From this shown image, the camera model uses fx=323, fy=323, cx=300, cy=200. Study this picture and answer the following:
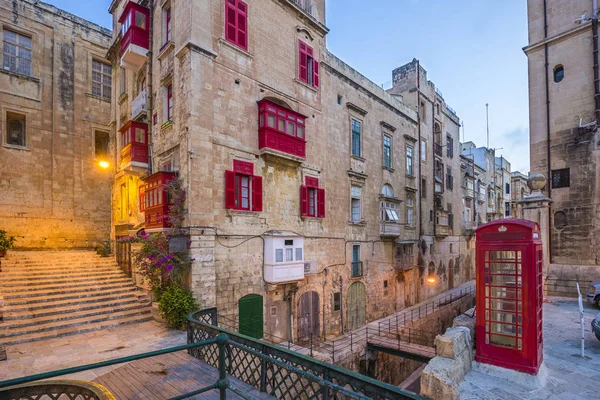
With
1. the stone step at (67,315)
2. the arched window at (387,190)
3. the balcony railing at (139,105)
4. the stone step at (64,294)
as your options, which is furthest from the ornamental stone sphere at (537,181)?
the stone step at (64,294)

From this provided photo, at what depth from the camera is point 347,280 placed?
17797mm

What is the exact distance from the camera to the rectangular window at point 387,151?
21.5m

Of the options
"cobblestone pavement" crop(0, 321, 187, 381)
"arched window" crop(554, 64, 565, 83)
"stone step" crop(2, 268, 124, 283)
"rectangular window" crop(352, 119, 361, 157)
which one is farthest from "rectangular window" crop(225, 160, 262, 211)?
"arched window" crop(554, 64, 565, 83)

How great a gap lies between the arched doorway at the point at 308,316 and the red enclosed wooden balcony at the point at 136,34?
1304 centimetres

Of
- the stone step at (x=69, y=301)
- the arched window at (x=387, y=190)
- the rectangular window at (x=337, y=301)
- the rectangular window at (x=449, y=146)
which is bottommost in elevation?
the rectangular window at (x=337, y=301)

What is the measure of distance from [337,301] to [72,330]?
11517 mm

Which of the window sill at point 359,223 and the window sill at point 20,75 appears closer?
the window sill at point 20,75

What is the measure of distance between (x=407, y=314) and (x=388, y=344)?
6.72 metres

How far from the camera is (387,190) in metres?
21.6

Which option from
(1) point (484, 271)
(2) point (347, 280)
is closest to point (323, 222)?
(2) point (347, 280)

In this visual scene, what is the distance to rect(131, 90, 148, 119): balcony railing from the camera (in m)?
14.2

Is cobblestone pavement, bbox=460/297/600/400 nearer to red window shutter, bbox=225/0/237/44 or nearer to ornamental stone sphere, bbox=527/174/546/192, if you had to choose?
ornamental stone sphere, bbox=527/174/546/192

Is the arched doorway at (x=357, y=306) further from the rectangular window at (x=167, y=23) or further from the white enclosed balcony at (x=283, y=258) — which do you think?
the rectangular window at (x=167, y=23)

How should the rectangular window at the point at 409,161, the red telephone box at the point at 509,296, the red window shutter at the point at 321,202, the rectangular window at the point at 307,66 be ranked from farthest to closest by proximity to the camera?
the rectangular window at the point at 409,161 < the red window shutter at the point at 321,202 < the rectangular window at the point at 307,66 < the red telephone box at the point at 509,296
